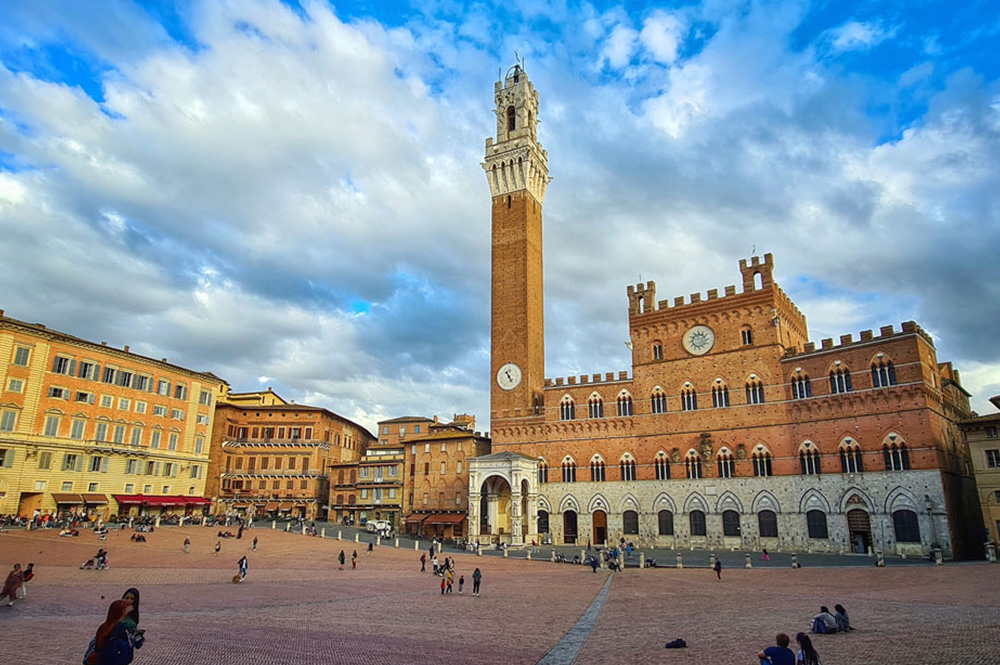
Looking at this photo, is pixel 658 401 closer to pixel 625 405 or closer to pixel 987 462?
pixel 625 405

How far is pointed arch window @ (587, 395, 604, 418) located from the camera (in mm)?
52250

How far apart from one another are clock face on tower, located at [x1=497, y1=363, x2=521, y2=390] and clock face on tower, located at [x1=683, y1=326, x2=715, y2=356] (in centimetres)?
1507

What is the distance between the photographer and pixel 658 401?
50.1 m

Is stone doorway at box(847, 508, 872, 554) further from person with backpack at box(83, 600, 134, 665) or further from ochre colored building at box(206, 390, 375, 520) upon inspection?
ochre colored building at box(206, 390, 375, 520)

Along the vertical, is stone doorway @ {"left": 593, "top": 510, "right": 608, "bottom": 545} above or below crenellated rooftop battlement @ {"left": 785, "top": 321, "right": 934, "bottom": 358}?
below

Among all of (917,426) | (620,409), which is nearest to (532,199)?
(620,409)

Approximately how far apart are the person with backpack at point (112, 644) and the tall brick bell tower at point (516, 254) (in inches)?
1897

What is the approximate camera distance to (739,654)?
569 inches

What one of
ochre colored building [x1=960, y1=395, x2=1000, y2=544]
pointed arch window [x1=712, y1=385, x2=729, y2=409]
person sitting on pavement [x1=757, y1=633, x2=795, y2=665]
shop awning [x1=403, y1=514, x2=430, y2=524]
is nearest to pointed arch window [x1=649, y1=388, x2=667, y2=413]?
pointed arch window [x1=712, y1=385, x2=729, y2=409]

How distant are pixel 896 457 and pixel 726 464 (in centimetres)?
1083

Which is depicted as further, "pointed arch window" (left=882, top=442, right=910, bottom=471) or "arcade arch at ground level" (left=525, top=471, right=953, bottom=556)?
"pointed arch window" (left=882, top=442, right=910, bottom=471)

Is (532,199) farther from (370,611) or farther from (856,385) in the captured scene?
(370,611)

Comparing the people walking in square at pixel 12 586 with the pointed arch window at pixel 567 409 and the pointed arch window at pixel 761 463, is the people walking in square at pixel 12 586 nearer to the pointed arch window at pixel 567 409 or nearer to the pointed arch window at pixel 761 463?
the pointed arch window at pixel 567 409

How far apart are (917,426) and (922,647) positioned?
29.3m
